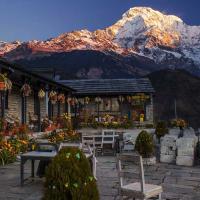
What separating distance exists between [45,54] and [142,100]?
9494 centimetres

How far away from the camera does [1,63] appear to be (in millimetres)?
16125

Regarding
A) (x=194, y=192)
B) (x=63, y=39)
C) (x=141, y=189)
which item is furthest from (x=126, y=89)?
(x=63, y=39)

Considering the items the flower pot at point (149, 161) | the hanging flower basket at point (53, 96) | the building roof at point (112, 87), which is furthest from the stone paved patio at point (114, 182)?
the building roof at point (112, 87)

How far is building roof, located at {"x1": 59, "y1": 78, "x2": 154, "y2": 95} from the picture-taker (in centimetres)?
3222

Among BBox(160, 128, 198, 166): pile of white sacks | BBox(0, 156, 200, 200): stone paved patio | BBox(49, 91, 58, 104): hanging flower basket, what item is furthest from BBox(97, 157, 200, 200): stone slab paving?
BBox(49, 91, 58, 104): hanging flower basket

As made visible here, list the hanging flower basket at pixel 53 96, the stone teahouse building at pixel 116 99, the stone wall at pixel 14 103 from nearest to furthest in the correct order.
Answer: the stone wall at pixel 14 103 → the hanging flower basket at pixel 53 96 → the stone teahouse building at pixel 116 99

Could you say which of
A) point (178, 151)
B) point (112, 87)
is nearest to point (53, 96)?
point (112, 87)

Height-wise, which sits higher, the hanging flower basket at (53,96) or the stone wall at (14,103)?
the hanging flower basket at (53,96)

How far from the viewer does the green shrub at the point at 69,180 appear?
5.25m

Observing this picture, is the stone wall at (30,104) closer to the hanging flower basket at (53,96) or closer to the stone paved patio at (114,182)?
the hanging flower basket at (53,96)

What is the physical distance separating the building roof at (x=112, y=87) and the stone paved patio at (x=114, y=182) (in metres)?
19.6

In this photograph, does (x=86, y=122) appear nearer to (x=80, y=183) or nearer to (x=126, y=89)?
(x=126, y=89)

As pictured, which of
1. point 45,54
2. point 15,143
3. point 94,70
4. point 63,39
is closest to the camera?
point 15,143

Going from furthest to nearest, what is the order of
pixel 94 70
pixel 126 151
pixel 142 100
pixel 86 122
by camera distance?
pixel 94 70 → pixel 142 100 → pixel 86 122 → pixel 126 151
